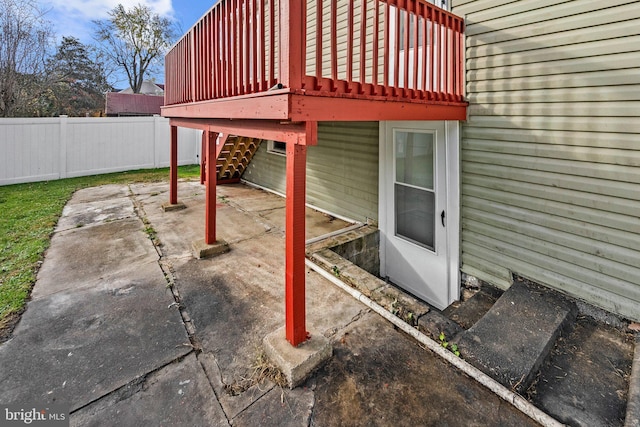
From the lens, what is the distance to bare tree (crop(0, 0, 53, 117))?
10500 mm

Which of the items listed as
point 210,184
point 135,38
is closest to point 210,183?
point 210,184

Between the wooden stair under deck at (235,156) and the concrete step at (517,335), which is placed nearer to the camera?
the concrete step at (517,335)

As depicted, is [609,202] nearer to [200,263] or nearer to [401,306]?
[401,306]

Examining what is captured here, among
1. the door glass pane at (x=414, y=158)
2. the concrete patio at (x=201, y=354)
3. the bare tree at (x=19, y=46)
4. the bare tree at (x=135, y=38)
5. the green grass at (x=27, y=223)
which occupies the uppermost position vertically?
the bare tree at (x=135, y=38)

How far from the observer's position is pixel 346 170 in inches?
208

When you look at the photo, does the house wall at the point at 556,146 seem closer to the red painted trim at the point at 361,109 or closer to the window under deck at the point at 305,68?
the window under deck at the point at 305,68

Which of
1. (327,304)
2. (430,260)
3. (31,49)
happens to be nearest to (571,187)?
(430,260)

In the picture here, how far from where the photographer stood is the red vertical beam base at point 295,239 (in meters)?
2.11

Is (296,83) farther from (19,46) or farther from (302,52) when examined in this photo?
(19,46)

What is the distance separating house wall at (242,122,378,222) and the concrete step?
2.29 m

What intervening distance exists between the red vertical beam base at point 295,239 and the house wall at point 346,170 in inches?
108

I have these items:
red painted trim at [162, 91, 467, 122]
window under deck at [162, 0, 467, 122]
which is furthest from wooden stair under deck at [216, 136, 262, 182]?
red painted trim at [162, 91, 467, 122]

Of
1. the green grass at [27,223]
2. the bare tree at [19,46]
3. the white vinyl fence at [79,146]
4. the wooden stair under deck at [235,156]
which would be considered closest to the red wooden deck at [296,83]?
the green grass at [27,223]

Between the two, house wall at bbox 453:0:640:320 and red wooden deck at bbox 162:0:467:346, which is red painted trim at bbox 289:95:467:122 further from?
house wall at bbox 453:0:640:320
